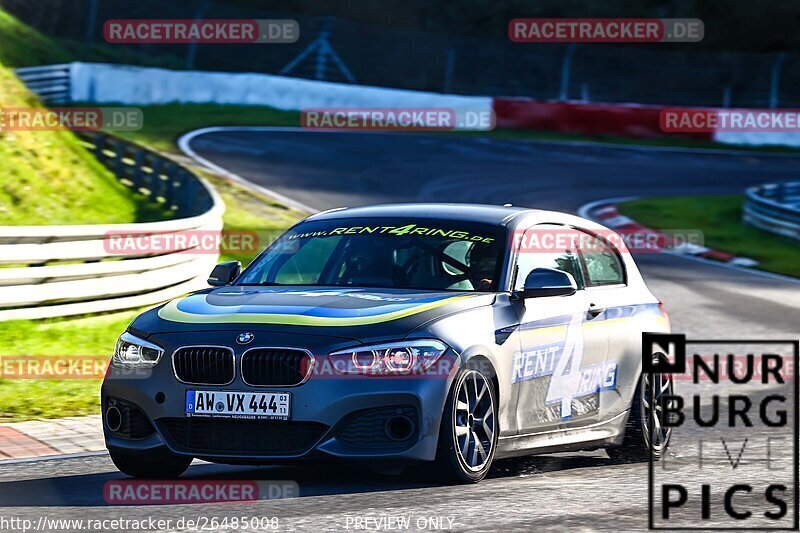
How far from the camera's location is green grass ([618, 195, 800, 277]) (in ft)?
79.0

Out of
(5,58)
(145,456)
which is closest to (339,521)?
(145,456)

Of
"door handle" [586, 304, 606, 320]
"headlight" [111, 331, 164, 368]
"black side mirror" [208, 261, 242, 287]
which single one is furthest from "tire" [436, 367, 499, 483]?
"black side mirror" [208, 261, 242, 287]

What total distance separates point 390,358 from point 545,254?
6.21ft

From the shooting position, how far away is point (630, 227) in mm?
25047

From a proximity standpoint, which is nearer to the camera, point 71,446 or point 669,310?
point 71,446

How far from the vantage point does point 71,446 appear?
860 cm

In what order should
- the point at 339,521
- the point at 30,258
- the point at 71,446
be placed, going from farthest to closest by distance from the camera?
the point at 30,258 < the point at 71,446 < the point at 339,521

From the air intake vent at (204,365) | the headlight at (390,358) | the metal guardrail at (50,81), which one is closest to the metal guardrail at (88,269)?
the air intake vent at (204,365)

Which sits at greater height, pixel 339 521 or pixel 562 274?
pixel 562 274

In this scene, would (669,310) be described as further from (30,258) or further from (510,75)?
(510,75)

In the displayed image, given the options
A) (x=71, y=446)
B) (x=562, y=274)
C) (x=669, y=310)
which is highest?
(x=562, y=274)

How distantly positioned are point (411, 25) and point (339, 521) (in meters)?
53.2

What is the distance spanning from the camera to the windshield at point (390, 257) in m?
7.79

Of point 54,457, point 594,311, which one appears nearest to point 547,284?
point 594,311
